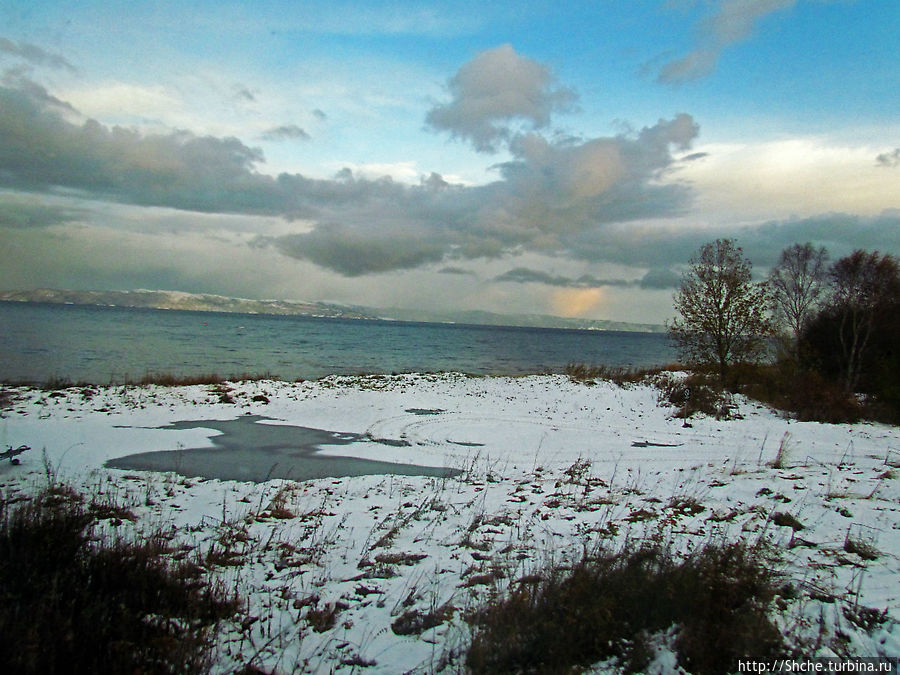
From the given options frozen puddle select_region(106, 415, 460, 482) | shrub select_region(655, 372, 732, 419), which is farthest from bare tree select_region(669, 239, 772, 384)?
frozen puddle select_region(106, 415, 460, 482)

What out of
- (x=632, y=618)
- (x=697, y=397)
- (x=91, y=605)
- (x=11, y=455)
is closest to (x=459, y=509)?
(x=632, y=618)

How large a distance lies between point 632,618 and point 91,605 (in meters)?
4.35

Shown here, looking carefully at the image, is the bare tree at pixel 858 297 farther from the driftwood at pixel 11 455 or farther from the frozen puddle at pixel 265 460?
the driftwood at pixel 11 455

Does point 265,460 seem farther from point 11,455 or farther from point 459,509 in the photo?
point 459,509

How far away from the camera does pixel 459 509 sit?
8.39 meters

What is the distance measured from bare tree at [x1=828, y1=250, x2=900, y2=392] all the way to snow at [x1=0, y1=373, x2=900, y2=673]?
7.40m

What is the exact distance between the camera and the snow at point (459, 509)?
4.51 metres

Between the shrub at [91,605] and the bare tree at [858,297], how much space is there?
1039 inches

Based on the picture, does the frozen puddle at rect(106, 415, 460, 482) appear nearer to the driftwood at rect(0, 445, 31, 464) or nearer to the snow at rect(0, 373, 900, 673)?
the snow at rect(0, 373, 900, 673)

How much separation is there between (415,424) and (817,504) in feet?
39.2

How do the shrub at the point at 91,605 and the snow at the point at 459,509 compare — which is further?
the snow at the point at 459,509

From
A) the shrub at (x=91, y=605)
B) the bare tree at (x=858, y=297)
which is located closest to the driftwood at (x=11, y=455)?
the shrub at (x=91, y=605)

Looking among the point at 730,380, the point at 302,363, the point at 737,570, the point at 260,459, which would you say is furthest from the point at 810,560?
the point at 302,363

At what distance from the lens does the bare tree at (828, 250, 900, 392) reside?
71.8 feet
